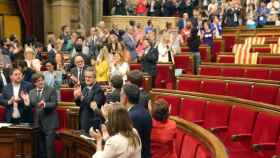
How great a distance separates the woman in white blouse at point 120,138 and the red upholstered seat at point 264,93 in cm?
231

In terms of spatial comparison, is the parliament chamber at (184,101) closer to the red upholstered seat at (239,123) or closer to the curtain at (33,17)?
the red upholstered seat at (239,123)

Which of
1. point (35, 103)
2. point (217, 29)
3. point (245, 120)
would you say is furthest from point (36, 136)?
point (217, 29)

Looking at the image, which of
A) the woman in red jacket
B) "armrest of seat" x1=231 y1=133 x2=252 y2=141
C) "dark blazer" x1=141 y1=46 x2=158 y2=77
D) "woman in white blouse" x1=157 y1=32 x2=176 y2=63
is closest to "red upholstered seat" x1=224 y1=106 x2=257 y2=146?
"armrest of seat" x1=231 y1=133 x2=252 y2=141

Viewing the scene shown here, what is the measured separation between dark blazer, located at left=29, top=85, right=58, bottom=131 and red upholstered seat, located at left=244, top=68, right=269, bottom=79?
7.22 feet

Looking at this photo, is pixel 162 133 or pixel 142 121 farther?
pixel 162 133

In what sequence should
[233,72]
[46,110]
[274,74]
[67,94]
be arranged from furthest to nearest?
[233,72] → [67,94] → [274,74] → [46,110]

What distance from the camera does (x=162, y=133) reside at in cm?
291

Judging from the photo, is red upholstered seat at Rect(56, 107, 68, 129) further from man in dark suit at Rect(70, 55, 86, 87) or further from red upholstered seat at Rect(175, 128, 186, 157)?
red upholstered seat at Rect(175, 128, 186, 157)

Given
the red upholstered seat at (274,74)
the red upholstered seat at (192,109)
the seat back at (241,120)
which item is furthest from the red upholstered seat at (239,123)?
the red upholstered seat at (274,74)

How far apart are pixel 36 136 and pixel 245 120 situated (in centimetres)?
178

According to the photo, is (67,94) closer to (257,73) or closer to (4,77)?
(4,77)

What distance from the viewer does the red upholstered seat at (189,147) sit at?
3.06m

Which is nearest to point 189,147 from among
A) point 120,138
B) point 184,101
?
point 120,138

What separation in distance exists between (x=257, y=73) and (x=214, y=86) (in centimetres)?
61
